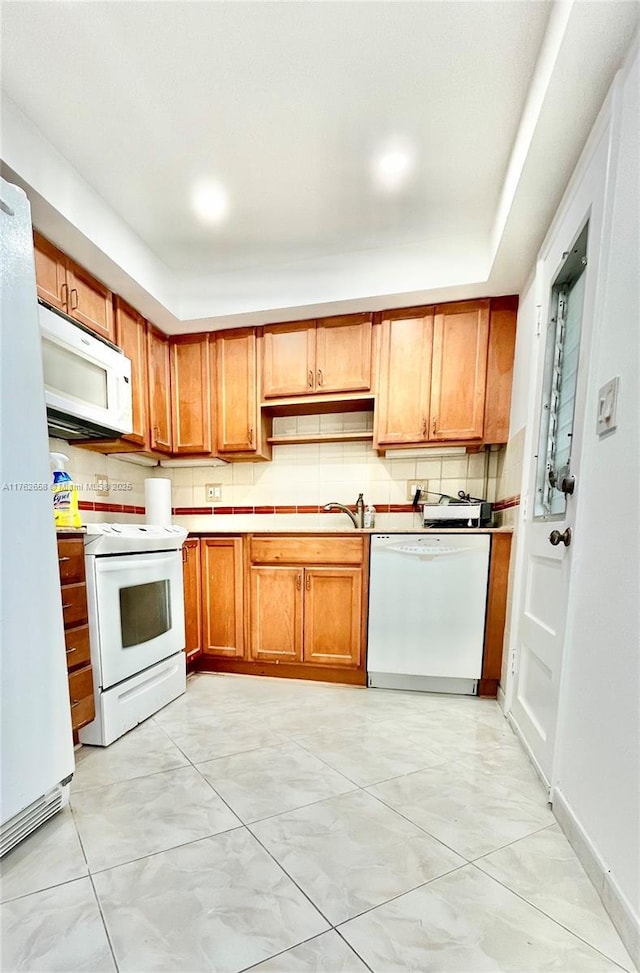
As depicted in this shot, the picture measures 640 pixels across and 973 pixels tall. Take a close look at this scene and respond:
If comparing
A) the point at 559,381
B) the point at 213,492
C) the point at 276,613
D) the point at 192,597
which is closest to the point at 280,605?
the point at 276,613

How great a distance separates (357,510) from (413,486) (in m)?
0.40

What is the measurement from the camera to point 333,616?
2.21m

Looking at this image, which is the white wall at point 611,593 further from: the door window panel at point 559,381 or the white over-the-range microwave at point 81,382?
the white over-the-range microwave at point 81,382

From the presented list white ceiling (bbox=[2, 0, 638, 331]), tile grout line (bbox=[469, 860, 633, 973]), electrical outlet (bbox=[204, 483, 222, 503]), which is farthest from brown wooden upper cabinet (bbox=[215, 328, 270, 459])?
tile grout line (bbox=[469, 860, 633, 973])

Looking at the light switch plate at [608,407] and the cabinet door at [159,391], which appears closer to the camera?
the light switch plate at [608,407]

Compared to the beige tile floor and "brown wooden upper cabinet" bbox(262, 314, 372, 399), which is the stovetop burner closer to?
the beige tile floor

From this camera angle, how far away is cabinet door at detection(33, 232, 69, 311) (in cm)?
166

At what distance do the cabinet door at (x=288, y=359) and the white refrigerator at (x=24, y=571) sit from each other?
1.49 meters

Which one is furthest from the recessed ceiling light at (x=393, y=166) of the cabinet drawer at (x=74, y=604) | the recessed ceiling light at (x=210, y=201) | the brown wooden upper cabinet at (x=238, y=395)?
the cabinet drawer at (x=74, y=604)

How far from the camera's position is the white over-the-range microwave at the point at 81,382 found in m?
1.65

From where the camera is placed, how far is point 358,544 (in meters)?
2.16

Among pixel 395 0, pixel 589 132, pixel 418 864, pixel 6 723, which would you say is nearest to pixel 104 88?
pixel 395 0

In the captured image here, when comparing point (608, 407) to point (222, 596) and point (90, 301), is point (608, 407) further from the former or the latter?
point (90, 301)

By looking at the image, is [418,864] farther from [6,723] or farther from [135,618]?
[135,618]
